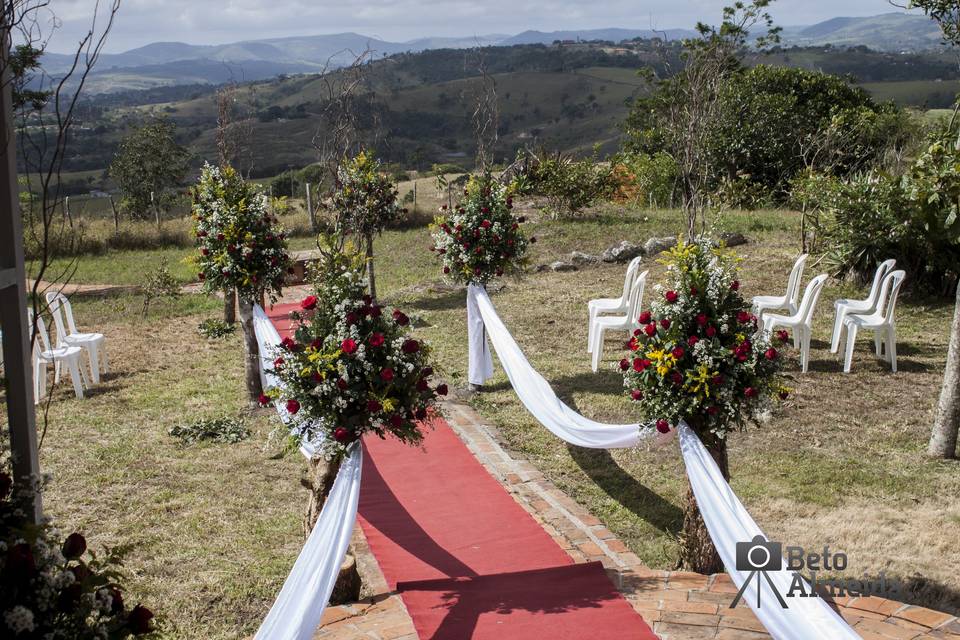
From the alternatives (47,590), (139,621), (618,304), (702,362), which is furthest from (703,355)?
(618,304)

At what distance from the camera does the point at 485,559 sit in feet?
18.4

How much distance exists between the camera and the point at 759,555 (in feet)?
15.2

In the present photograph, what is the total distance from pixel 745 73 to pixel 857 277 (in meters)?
13.0

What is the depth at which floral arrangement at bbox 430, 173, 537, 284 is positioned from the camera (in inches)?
365

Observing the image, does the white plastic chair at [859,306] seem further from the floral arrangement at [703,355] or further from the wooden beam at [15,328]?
the wooden beam at [15,328]

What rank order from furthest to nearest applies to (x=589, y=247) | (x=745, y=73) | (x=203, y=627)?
(x=745, y=73)
(x=589, y=247)
(x=203, y=627)

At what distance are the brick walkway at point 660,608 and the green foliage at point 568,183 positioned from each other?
12.0 metres

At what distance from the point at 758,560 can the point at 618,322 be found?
16.9ft

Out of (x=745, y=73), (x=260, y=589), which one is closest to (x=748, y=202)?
(x=745, y=73)

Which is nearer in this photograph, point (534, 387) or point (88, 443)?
point (534, 387)

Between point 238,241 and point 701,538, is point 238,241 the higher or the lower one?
the higher one

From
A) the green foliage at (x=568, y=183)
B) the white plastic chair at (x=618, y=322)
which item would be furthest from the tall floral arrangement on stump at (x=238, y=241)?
the green foliage at (x=568, y=183)

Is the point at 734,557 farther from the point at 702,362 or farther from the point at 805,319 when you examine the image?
the point at 805,319

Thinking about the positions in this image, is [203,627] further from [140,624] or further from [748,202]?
[748,202]
